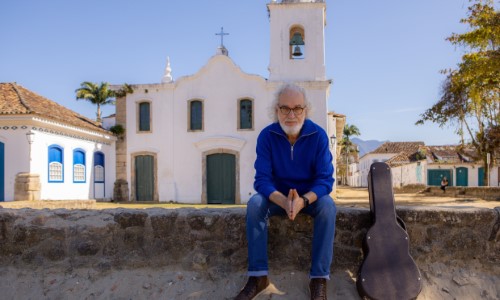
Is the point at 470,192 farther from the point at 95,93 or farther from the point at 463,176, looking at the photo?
the point at 95,93

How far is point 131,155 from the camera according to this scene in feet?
59.6

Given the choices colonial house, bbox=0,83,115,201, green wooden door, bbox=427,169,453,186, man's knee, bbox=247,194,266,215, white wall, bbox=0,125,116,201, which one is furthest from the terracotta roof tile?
green wooden door, bbox=427,169,453,186

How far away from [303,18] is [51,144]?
36.6 ft

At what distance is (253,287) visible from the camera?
9.07 feet

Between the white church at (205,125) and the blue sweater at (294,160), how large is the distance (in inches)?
538

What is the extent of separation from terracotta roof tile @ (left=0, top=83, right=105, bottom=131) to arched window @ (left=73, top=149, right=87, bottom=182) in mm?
1105

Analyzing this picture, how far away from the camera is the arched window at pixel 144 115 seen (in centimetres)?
1805

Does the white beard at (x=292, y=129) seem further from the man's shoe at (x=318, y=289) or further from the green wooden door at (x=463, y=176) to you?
the green wooden door at (x=463, y=176)

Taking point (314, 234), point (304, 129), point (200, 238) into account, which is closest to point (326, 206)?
point (314, 234)

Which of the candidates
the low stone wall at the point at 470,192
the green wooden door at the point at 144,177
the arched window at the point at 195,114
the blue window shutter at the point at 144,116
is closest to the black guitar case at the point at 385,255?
the arched window at the point at 195,114

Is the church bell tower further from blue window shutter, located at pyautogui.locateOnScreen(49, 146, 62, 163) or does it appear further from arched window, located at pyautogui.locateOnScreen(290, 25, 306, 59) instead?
blue window shutter, located at pyautogui.locateOnScreen(49, 146, 62, 163)

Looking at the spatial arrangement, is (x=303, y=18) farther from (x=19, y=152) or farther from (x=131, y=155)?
(x=19, y=152)

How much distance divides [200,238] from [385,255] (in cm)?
141

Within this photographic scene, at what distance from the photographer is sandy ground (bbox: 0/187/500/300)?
9.81ft
